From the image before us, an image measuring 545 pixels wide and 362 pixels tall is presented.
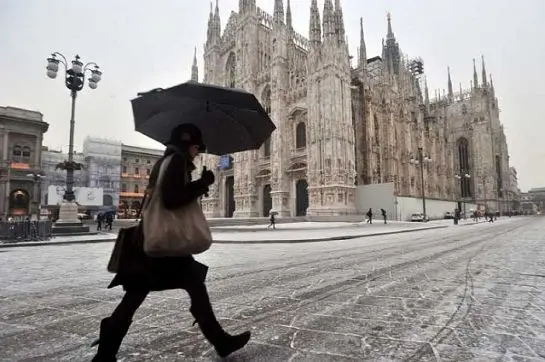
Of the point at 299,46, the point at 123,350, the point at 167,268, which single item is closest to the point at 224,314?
the point at 123,350

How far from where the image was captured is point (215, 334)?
6.72 ft

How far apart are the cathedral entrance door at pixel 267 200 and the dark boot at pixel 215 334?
32.6m

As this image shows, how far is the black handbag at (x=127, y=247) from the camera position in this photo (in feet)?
6.51

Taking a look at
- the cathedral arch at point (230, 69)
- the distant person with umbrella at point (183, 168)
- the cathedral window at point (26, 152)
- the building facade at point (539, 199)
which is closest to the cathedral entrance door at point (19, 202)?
the cathedral window at point (26, 152)

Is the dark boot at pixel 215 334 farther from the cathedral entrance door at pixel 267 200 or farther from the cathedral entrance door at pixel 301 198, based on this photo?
the cathedral entrance door at pixel 267 200

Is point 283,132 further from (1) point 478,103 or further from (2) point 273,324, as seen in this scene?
(1) point 478,103

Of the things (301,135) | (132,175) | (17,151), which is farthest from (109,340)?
(132,175)

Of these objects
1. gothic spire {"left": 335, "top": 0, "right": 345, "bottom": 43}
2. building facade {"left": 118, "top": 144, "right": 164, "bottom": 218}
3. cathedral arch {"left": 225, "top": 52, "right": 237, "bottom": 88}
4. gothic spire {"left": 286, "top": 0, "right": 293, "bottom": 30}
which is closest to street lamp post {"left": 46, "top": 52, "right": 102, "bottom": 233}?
gothic spire {"left": 335, "top": 0, "right": 345, "bottom": 43}

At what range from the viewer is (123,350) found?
2268 mm

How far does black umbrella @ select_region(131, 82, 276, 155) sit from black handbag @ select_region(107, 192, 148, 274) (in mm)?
944

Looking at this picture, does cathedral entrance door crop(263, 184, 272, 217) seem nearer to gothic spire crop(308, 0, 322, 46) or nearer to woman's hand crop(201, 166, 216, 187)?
gothic spire crop(308, 0, 322, 46)

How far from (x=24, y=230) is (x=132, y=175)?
45092mm

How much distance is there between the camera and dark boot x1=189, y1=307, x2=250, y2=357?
2.04m

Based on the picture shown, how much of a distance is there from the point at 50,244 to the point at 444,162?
53.6 meters
